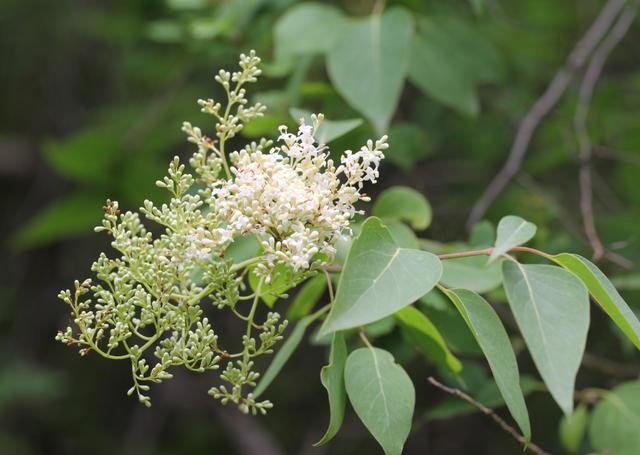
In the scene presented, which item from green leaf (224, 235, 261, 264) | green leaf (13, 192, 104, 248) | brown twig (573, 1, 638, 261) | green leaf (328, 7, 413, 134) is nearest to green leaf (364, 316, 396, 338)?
green leaf (224, 235, 261, 264)

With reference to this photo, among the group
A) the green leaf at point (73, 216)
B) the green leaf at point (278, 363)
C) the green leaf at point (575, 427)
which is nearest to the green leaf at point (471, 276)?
Result: the green leaf at point (278, 363)

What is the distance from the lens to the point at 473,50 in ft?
9.69

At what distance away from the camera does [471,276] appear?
6.33 ft

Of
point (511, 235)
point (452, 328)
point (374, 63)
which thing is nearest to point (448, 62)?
point (374, 63)

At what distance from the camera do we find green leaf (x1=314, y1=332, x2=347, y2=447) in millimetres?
1354

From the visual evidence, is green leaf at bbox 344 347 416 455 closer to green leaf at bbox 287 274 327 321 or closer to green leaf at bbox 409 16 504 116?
green leaf at bbox 287 274 327 321

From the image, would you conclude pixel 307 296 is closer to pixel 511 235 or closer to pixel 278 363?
pixel 278 363

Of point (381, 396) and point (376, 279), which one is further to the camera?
point (381, 396)

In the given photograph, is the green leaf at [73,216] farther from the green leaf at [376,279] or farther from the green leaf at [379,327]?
the green leaf at [376,279]

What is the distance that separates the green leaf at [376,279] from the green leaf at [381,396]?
22 centimetres

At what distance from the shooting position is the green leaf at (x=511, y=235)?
52.9 inches

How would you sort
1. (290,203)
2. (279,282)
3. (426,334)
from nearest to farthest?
1. (290,203)
2. (279,282)
3. (426,334)

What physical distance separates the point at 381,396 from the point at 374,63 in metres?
1.29

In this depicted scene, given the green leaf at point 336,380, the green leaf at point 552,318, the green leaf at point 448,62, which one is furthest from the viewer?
the green leaf at point 448,62
